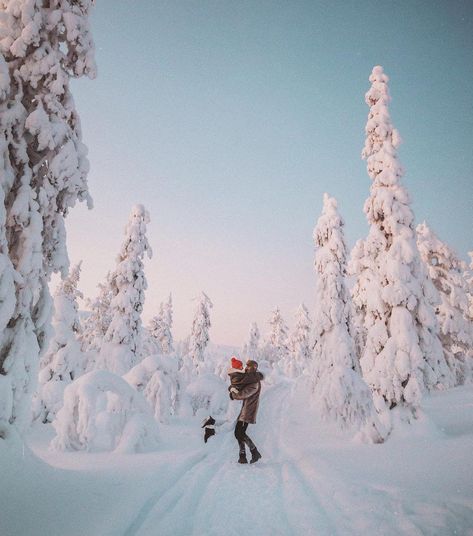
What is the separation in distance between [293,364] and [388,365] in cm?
4911

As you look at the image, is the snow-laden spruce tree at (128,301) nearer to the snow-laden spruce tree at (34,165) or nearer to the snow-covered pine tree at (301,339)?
the snow-laden spruce tree at (34,165)

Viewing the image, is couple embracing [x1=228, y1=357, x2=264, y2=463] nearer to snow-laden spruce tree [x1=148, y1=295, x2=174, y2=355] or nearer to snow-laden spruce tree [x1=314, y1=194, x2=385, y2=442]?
snow-laden spruce tree [x1=314, y1=194, x2=385, y2=442]

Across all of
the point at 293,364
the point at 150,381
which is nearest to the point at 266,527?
the point at 150,381

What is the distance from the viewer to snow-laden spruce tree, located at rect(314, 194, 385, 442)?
12148mm

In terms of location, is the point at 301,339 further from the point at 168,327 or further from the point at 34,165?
the point at 34,165

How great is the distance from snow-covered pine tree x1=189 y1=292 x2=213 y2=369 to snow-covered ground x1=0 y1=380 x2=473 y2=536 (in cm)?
3492

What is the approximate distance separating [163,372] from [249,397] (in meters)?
9.05

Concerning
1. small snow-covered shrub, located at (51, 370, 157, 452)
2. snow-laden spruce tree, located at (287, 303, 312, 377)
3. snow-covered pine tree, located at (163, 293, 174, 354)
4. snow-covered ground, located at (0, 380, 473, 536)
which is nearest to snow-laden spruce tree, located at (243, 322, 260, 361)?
snow-laden spruce tree, located at (287, 303, 312, 377)

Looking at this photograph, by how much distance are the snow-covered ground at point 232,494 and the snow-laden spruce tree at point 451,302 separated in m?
16.6

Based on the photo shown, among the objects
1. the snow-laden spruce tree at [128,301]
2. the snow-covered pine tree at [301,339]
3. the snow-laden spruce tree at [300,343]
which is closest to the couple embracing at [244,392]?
the snow-laden spruce tree at [128,301]

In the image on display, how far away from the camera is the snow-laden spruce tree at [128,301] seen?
20172mm

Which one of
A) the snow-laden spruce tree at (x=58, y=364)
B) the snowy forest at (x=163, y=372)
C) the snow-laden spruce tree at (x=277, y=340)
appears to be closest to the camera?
the snowy forest at (x=163, y=372)

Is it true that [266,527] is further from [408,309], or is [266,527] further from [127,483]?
[408,309]

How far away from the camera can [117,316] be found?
2056 centimetres
